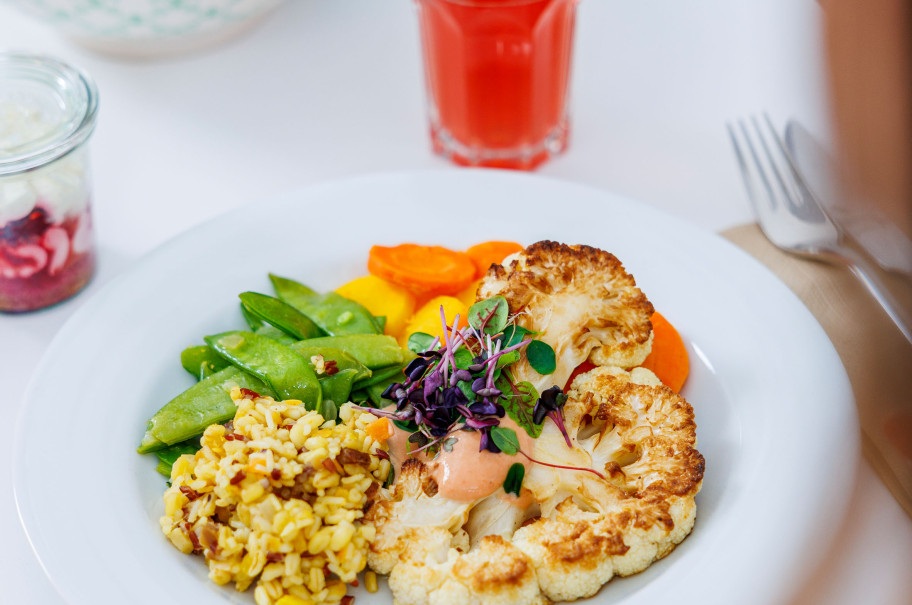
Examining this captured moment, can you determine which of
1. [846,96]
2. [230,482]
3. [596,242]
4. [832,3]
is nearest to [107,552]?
[230,482]

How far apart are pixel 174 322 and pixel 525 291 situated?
3.04ft

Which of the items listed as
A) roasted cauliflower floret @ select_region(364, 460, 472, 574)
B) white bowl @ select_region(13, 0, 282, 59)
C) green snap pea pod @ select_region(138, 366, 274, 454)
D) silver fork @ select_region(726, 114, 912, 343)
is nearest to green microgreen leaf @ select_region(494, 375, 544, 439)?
roasted cauliflower floret @ select_region(364, 460, 472, 574)

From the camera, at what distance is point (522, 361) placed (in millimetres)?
2113

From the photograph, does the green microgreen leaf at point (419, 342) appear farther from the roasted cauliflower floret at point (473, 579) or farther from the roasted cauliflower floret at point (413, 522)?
the roasted cauliflower floret at point (473, 579)

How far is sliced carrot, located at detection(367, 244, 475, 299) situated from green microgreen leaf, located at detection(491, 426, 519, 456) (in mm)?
624

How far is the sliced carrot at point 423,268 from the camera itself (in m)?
2.41

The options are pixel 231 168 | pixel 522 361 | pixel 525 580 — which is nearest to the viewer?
pixel 525 580

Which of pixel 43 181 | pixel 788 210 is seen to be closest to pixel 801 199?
pixel 788 210

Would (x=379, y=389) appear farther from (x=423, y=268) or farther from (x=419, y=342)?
(x=423, y=268)

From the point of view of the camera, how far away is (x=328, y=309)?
241cm

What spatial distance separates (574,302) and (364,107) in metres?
1.62

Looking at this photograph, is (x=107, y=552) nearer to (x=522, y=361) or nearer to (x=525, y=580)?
(x=525, y=580)

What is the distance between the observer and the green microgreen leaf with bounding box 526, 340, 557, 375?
208cm

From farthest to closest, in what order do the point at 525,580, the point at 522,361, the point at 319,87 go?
the point at 319,87
the point at 522,361
the point at 525,580
